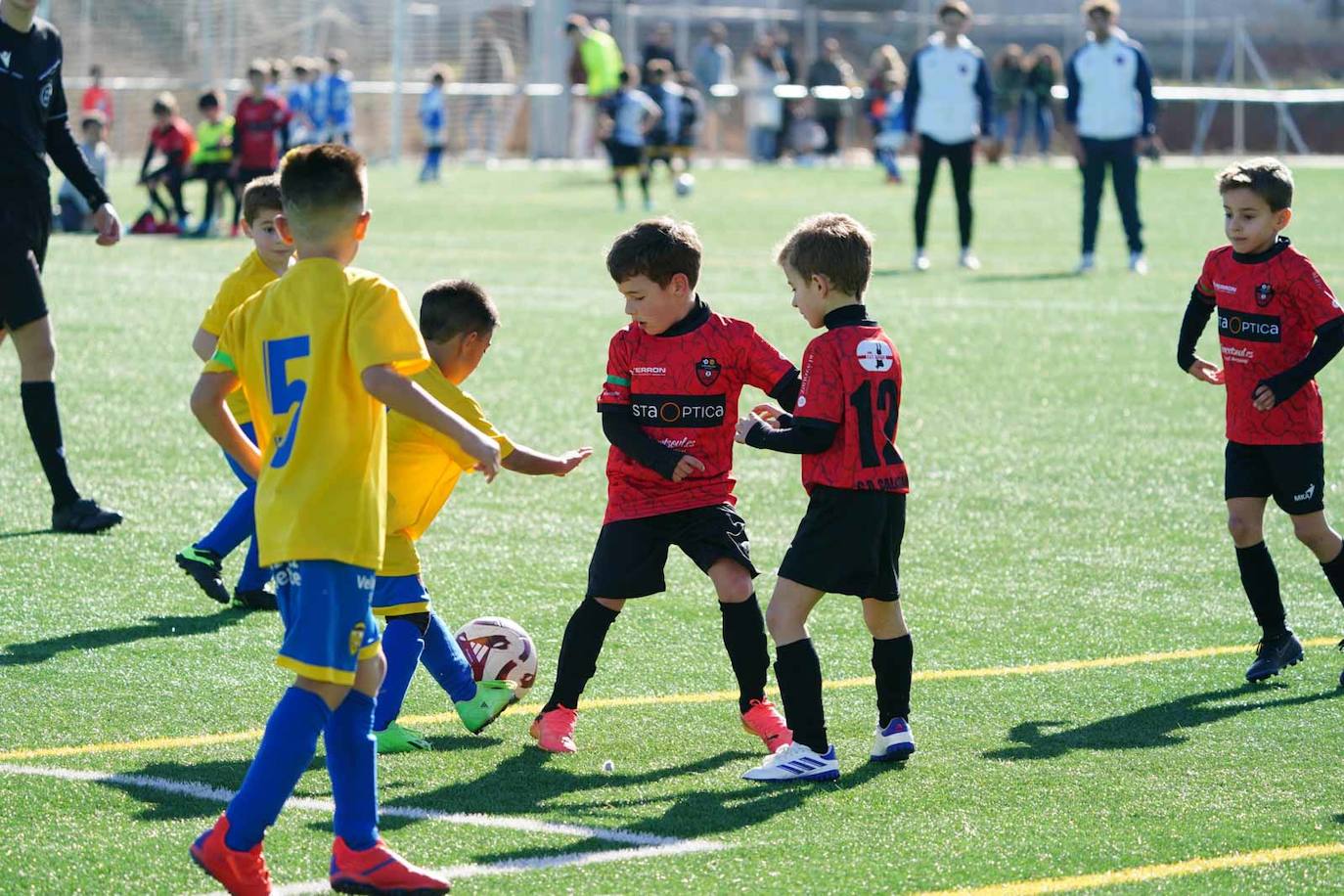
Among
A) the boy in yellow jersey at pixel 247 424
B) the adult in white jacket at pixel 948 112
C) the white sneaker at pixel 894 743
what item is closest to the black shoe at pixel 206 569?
the boy in yellow jersey at pixel 247 424

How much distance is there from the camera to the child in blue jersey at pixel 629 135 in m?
26.2

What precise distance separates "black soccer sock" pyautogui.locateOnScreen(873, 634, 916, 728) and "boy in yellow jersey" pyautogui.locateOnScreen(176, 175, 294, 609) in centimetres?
239

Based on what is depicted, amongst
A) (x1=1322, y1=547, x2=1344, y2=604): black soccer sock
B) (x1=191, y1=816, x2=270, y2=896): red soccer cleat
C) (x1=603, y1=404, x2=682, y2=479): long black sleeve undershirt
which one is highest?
(x1=603, y1=404, x2=682, y2=479): long black sleeve undershirt

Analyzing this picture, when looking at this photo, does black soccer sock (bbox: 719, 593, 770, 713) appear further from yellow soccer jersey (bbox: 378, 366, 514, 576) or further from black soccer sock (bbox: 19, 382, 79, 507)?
black soccer sock (bbox: 19, 382, 79, 507)

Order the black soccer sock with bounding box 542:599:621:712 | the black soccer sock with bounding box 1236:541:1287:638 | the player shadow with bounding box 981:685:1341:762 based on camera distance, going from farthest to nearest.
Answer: the black soccer sock with bounding box 1236:541:1287:638, the black soccer sock with bounding box 542:599:621:712, the player shadow with bounding box 981:685:1341:762

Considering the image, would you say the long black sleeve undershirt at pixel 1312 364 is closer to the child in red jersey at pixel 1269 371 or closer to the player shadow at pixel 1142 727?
the child in red jersey at pixel 1269 371

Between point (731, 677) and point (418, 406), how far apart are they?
2431 millimetres

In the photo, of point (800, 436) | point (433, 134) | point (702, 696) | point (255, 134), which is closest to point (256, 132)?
point (255, 134)

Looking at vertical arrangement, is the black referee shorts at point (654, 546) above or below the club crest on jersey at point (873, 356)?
below

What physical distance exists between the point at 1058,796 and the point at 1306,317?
2.05m

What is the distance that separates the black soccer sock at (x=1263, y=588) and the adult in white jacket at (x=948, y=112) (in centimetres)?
1140

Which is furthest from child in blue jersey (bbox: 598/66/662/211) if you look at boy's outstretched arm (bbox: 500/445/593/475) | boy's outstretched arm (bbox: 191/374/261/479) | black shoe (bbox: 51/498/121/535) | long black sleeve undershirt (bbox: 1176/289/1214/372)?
boy's outstretched arm (bbox: 191/374/261/479)

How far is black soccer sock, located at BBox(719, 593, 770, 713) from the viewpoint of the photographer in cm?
548

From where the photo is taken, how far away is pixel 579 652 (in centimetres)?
556
